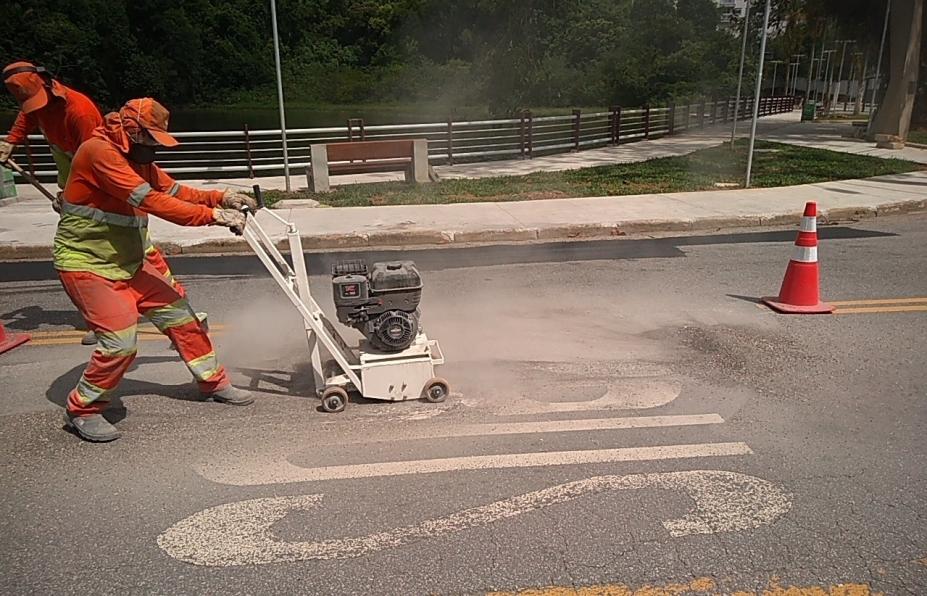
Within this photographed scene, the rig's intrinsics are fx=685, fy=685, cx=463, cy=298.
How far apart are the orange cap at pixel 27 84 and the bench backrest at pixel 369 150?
27.5ft

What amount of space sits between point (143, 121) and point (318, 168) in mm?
9378

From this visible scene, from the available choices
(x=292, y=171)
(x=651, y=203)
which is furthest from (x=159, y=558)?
(x=292, y=171)

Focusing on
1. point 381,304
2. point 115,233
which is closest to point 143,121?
point 115,233

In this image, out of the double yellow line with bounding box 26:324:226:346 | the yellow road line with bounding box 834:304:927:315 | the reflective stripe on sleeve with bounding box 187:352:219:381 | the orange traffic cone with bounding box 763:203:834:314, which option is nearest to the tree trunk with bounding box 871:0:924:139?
the yellow road line with bounding box 834:304:927:315

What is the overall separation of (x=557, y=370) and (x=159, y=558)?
268 centimetres

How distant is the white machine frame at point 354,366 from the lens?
4016 mm

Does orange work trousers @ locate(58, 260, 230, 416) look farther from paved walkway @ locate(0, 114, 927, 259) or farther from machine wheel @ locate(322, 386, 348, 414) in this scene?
paved walkway @ locate(0, 114, 927, 259)

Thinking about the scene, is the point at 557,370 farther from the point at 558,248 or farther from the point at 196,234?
the point at 196,234

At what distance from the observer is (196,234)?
8898mm

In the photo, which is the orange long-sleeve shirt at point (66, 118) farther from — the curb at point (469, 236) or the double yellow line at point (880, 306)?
the double yellow line at point (880, 306)

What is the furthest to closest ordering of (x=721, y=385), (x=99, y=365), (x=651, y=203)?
(x=651, y=203), (x=721, y=385), (x=99, y=365)

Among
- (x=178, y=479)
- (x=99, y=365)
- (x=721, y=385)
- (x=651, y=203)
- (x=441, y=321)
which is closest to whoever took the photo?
(x=178, y=479)

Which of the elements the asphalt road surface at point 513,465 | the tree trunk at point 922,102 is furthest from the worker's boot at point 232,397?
the tree trunk at point 922,102

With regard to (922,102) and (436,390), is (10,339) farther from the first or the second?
(922,102)
